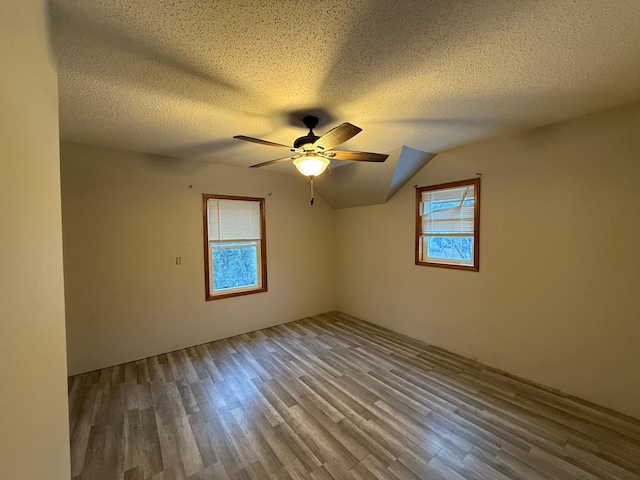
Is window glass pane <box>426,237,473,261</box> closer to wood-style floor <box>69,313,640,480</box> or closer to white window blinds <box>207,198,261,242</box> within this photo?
wood-style floor <box>69,313,640,480</box>

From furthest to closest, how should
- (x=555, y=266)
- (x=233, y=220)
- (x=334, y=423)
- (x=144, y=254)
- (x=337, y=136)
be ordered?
(x=233, y=220), (x=144, y=254), (x=555, y=266), (x=334, y=423), (x=337, y=136)

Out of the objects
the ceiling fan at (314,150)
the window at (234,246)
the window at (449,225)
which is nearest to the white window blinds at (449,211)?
the window at (449,225)

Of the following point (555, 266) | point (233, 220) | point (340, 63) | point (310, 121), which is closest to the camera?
point (340, 63)

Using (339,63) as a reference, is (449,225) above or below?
below

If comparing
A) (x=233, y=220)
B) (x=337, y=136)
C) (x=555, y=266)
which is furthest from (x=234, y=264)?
(x=555, y=266)

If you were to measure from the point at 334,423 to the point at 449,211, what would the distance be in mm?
2706

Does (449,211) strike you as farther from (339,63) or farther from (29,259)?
(29,259)

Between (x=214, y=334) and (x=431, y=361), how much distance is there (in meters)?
2.95

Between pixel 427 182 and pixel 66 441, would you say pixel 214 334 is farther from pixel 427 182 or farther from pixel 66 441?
pixel 427 182

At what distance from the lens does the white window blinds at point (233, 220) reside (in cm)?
381

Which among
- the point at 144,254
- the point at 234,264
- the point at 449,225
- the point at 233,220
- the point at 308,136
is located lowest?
the point at 234,264

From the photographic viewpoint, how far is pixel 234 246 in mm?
3986

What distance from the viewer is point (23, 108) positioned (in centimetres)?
85

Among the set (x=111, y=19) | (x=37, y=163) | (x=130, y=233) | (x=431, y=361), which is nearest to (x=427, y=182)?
(x=431, y=361)
